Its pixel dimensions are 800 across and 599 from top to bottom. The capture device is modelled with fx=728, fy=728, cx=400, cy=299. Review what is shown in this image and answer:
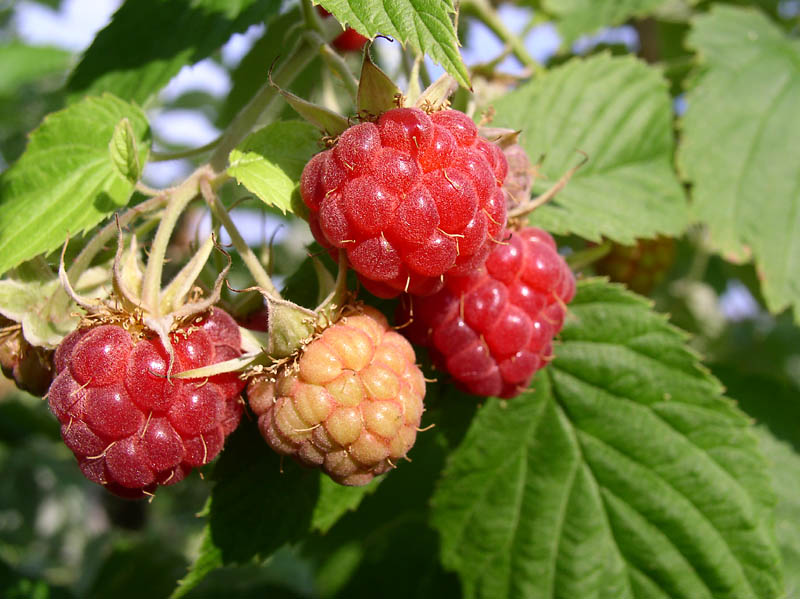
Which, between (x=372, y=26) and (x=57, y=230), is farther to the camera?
(x=57, y=230)

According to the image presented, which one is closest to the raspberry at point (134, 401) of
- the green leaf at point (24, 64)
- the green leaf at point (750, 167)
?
the green leaf at point (750, 167)

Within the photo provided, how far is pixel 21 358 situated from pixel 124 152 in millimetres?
417

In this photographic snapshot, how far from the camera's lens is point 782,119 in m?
2.11

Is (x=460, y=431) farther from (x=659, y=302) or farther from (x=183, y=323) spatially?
(x=659, y=302)

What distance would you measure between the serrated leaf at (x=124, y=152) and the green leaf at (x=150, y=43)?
0.52 meters

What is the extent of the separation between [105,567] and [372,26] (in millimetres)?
2822

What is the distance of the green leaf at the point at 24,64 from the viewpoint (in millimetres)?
4137

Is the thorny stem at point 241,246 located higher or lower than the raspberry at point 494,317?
higher

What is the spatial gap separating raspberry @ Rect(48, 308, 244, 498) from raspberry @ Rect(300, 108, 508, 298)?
0.29 metres

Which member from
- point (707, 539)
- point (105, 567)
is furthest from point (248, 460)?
point (105, 567)

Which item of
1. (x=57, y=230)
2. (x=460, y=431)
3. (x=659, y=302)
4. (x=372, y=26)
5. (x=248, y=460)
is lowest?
(x=659, y=302)

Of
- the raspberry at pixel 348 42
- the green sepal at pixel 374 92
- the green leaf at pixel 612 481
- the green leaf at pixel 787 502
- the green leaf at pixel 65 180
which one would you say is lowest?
the green leaf at pixel 787 502

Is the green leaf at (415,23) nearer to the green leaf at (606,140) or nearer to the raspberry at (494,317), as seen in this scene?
the raspberry at (494,317)

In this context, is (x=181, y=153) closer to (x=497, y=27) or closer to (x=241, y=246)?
(x=241, y=246)
